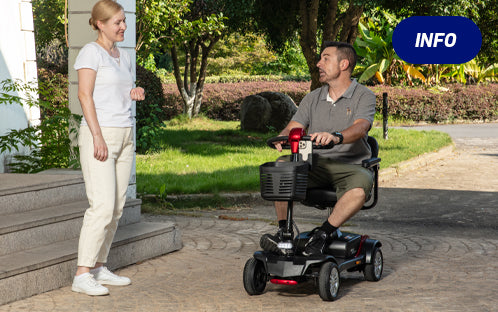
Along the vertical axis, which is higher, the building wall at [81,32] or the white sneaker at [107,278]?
the building wall at [81,32]

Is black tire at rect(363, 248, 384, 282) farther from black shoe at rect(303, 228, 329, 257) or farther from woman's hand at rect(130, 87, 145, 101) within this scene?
woman's hand at rect(130, 87, 145, 101)

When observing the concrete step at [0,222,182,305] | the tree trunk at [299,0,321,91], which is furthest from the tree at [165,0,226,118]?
the concrete step at [0,222,182,305]

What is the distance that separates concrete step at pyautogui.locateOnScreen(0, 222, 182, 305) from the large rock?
1283 centimetres

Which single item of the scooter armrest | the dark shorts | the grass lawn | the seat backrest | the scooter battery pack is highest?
the seat backrest

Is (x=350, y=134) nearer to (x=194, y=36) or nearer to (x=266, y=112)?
(x=266, y=112)

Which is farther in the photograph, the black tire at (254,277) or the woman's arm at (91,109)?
the black tire at (254,277)

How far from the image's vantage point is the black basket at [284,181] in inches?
174

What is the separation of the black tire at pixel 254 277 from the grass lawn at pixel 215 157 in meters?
4.24

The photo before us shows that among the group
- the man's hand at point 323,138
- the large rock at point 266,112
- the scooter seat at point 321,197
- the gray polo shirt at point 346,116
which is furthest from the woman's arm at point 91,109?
the large rock at point 266,112

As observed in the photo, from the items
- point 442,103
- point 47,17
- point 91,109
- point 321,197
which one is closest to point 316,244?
point 321,197

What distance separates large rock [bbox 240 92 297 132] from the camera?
18719 millimetres

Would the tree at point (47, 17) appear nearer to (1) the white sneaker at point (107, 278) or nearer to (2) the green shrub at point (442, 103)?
(2) the green shrub at point (442, 103)

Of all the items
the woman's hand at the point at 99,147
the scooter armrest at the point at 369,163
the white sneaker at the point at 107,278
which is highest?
the woman's hand at the point at 99,147

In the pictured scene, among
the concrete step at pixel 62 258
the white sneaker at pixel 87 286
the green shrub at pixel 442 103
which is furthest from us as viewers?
the green shrub at pixel 442 103
